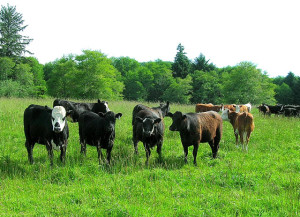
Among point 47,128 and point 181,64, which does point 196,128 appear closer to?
point 47,128

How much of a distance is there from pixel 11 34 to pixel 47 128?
53.1 m

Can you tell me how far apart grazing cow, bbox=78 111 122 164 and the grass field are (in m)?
0.56

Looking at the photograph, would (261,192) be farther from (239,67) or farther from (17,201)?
(239,67)

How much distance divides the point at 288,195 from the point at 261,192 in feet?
1.65

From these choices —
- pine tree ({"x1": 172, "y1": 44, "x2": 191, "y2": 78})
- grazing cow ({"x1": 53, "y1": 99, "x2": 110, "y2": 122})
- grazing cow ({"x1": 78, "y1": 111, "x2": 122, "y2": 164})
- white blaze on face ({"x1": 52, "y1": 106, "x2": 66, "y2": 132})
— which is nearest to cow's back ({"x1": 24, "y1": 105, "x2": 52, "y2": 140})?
white blaze on face ({"x1": 52, "y1": 106, "x2": 66, "y2": 132})

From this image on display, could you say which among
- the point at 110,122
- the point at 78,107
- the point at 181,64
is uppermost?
the point at 181,64

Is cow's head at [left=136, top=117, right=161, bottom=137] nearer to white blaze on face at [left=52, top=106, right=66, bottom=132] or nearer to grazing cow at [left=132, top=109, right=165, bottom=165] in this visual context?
grazing cow at [left=132, top=109, right=165, bottom=165]

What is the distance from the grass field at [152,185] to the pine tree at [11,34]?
48.5m

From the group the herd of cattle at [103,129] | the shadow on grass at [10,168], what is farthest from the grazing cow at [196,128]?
the shadow on grass at [10,168]

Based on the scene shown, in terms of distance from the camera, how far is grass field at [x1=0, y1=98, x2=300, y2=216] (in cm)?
458

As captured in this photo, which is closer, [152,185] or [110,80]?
[152,185]

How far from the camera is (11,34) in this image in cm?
5144

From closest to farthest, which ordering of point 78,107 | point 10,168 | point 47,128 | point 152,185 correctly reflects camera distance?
1. point 152,185
2. point 10,168
3. point 47,128
4. point 78,107

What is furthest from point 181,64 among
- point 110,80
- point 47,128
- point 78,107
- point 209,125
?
point 47,128
